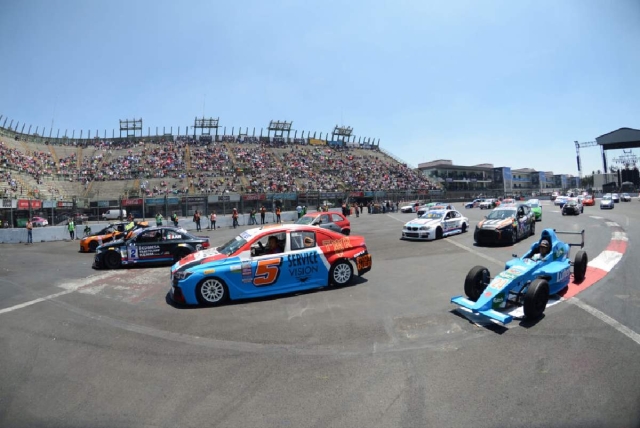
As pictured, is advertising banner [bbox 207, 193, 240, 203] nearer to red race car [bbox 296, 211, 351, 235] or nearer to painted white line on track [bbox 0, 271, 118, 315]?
red race car [bbox 296, 211, 351, 235]

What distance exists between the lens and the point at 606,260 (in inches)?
387

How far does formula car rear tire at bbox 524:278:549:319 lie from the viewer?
18.0ft

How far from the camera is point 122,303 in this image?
750 centimetres

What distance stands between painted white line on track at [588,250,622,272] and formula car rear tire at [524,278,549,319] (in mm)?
4631

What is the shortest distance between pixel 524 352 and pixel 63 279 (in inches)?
450

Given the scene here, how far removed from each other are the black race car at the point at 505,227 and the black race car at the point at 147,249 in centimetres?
1056

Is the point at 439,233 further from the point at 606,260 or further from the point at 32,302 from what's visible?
the point at 32,302

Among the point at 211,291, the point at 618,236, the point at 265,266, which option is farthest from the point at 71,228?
the point at 618,236

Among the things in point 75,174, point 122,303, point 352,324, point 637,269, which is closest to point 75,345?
point 122,303

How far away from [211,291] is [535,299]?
5.74 meters

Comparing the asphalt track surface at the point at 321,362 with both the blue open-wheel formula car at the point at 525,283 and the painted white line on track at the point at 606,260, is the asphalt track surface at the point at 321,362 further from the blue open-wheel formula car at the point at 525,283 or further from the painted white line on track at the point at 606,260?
the painted white line on track at the point at 606,260

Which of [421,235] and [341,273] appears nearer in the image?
[341,273]

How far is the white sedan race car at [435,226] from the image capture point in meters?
15.7

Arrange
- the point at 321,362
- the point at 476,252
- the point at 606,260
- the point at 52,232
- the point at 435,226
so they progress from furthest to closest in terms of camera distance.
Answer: the point at 52,232, the point at 435,226, the point at 476,252, the point at 606,260, the point at 321,362
